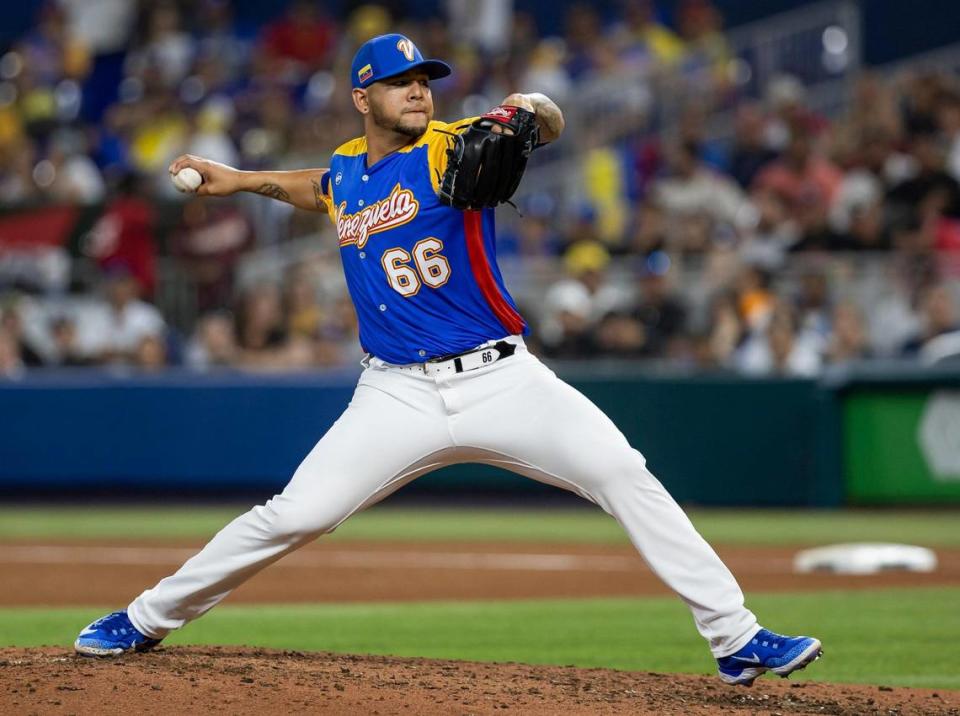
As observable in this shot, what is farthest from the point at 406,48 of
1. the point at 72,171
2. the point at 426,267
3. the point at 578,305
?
the point at 72,171

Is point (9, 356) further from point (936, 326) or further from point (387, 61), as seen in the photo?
point (387, 61)

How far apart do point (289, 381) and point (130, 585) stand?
459 cm

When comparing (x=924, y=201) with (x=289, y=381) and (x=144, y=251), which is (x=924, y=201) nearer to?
(x=289, y=381)

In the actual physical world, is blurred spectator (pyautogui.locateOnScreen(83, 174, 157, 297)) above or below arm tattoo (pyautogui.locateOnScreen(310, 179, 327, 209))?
above

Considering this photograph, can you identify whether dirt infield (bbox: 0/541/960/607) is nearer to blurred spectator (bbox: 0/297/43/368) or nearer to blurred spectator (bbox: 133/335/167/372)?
blurred spectator (bbox: 133/335/167/372)

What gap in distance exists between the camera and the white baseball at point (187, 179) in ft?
18.0

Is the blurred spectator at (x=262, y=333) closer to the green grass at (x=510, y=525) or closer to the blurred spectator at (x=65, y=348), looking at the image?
the green grass at (x=510, y=525)

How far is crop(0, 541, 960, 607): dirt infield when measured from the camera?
8.85 metres

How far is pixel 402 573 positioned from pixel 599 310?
459 cm

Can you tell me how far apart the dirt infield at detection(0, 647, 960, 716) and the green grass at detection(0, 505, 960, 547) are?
230 inches

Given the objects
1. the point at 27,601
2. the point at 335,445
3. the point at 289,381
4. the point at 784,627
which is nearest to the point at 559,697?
the point at 335,445

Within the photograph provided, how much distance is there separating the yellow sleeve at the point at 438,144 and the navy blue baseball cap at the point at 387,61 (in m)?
0.21

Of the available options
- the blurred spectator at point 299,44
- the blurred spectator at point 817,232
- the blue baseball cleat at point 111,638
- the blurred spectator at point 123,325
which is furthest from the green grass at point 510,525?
the blue baseball cleat at point 111,638

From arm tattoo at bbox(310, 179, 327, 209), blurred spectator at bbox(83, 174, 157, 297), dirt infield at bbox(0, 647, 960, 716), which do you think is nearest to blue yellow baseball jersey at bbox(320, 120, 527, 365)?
arm tattoo at bbox(310, 179, 327, 209)
